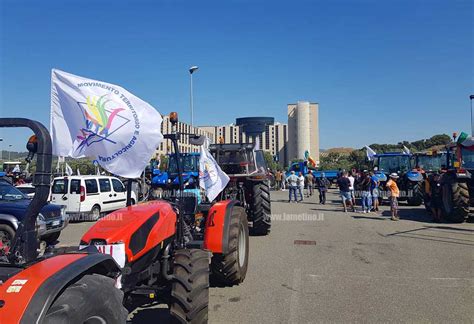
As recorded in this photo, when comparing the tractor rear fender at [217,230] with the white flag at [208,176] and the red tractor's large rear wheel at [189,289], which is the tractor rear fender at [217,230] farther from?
the red tractor's large rear wheel at [189,289]

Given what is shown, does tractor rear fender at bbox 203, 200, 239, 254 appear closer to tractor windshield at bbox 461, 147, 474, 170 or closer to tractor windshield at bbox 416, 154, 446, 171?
tractor windshield at bbox 461, 147, 474, 170

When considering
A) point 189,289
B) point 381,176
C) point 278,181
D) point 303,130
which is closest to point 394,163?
point 381,176

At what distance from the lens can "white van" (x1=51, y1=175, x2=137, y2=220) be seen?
559 inches

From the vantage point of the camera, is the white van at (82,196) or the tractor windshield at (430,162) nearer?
the white van at (82,196)

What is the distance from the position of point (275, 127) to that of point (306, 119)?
7861 millimetres

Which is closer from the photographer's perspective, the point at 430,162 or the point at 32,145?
the point at 32,145

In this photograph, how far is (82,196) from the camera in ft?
46.6

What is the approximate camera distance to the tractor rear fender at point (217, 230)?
5.16 m

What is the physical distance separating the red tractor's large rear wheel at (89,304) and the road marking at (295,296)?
259cm

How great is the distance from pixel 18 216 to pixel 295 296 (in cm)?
662

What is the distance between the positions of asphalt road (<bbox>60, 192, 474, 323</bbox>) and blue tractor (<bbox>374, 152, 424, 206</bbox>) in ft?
19.6

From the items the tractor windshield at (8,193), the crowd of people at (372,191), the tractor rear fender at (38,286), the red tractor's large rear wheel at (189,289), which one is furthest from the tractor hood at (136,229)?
the crowd of people at (372,191)

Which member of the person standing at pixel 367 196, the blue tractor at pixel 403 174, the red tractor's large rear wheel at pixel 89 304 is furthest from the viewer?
the blue tractor at pixel 403 174

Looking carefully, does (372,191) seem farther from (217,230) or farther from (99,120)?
(99,120)
